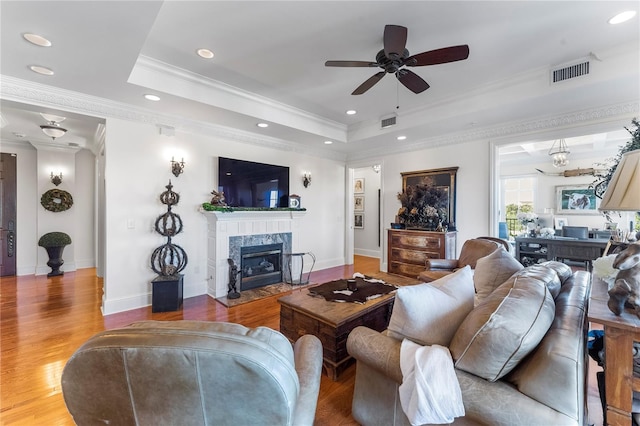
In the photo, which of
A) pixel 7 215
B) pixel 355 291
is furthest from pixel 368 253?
pixel 7 215

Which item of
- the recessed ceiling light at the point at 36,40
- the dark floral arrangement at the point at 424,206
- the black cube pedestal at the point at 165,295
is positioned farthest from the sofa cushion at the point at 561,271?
the recessed ceiling light at the point at 36,40

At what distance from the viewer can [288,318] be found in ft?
8.29

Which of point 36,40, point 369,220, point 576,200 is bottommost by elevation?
point 369,220

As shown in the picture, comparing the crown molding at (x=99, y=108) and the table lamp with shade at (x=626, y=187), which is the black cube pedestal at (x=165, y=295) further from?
the table lamp with shade at (x=626, y=187)

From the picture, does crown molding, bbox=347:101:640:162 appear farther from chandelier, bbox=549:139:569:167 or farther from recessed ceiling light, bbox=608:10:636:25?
chandelier, bbox=549:139:569:167

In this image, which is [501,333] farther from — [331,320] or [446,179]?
[446,179]

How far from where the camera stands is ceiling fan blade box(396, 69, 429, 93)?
102 inches

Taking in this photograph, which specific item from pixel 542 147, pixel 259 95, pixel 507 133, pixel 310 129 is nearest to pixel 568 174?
pixel 542 147

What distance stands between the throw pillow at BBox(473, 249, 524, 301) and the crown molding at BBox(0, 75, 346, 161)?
399 centimetres

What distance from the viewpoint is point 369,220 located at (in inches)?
310

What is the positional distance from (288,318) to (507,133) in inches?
166

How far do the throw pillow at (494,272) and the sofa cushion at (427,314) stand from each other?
0.78 m

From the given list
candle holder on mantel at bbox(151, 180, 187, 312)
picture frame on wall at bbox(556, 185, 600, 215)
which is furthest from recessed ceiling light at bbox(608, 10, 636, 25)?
picture frame on wall at bbox(556, 185, 600, 215)

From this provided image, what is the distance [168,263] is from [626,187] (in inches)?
179
